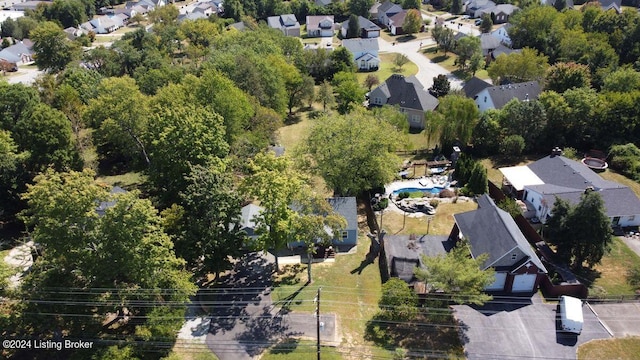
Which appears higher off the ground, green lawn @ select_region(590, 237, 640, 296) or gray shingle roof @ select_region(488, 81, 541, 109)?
gray shingle roof @ select_region(488, 81, 541, 109)

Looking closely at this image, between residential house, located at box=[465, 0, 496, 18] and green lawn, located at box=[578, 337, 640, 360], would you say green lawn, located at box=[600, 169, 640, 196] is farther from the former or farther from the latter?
residential house, located at box=[465, 0, 496, 18]

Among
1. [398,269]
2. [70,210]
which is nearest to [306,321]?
[398,269]

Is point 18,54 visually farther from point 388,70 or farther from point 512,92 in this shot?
point 512,92

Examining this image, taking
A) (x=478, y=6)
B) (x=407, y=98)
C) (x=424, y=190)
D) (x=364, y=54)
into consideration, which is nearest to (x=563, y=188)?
(x=424, y=190)

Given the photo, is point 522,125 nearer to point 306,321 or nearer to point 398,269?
point 398,269

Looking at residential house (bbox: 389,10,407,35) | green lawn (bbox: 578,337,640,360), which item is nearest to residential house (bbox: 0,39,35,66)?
residential house (bbox: 389,10,407,35)

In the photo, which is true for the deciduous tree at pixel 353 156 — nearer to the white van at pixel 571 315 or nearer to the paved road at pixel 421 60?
the white van at pixel 571 315
